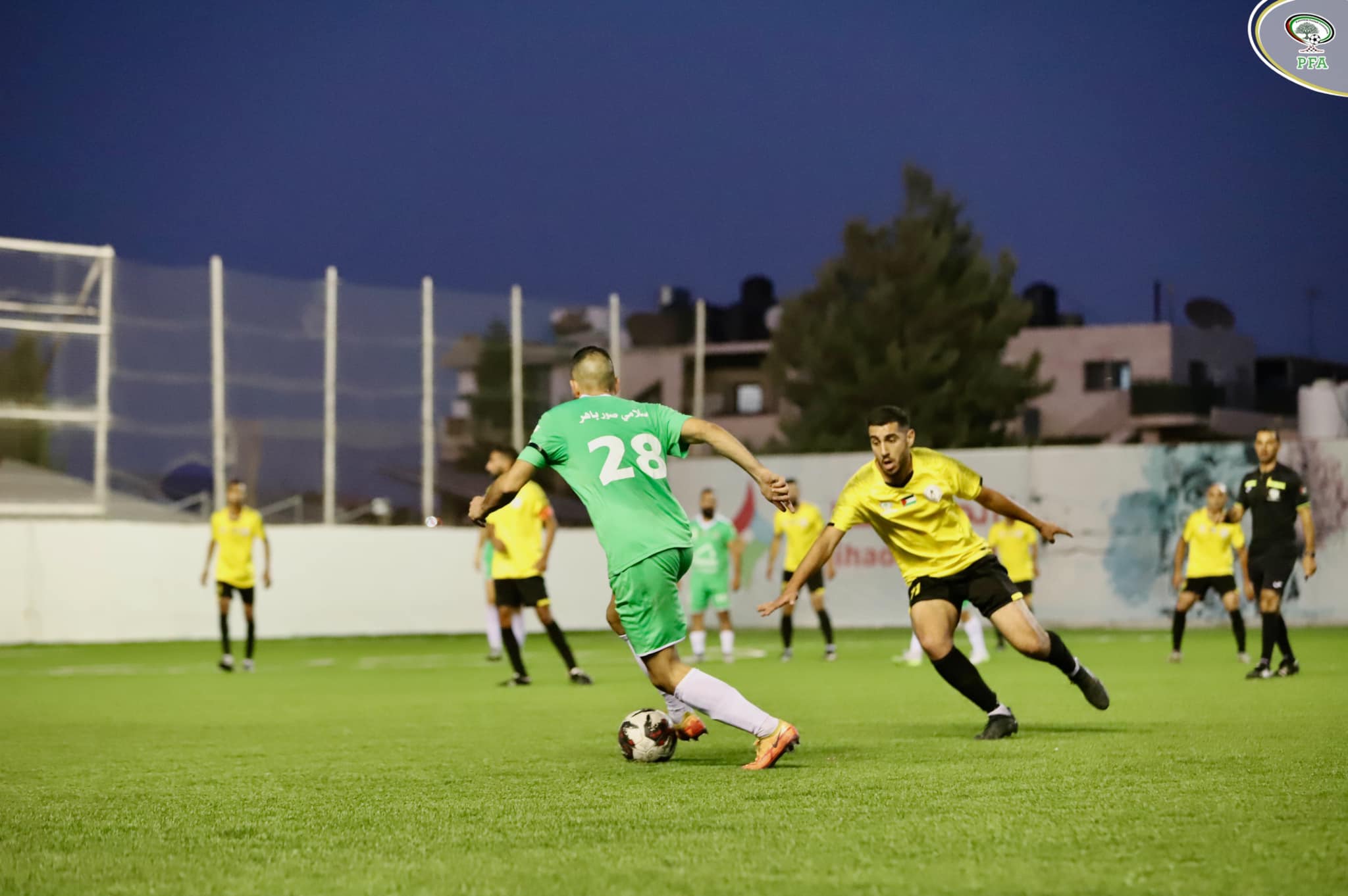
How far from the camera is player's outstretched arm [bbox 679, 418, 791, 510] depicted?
7.88m

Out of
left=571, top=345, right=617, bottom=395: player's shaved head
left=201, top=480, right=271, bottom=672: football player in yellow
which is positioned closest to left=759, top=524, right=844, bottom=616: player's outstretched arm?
left=571, top=345, right=617, bottom=395: player's shaved head

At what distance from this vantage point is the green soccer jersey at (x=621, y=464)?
8.47 metres

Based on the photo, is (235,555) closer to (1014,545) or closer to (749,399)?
(1014,545)

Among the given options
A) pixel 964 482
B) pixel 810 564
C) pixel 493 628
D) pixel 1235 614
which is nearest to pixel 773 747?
pixel 810 564

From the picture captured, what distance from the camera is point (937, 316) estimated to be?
62594 millimetres

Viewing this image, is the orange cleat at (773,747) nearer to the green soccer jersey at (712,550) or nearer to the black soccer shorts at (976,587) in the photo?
the black soccer shorts at (976,587)

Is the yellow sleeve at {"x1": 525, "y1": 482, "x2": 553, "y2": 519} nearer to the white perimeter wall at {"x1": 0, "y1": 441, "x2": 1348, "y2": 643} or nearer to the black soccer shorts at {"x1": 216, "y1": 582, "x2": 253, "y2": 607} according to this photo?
the black soccer shorts at {"x1": 216, "y1": 582, "x2": 253, "y2": 607}

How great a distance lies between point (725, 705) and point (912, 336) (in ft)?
180

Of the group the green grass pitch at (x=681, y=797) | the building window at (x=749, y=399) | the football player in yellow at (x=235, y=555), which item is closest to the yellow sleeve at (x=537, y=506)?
the green grass pitch at (x=681, y=797)

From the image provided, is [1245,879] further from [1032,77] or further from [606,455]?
[1032,77]

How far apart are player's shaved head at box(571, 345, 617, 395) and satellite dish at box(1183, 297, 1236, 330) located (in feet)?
232

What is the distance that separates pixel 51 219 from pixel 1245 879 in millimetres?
78514

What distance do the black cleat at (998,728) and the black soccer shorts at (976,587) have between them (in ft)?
2.03

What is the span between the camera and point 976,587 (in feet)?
33.7
